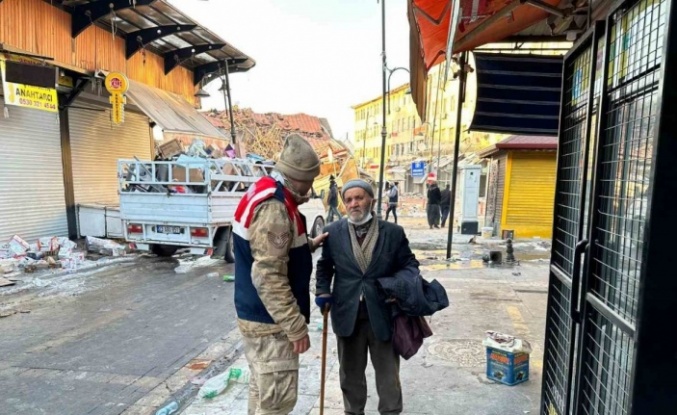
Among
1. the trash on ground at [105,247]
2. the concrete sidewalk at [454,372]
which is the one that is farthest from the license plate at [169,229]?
the concrete sidewalk at [454,372]

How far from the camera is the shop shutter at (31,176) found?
9.45 m

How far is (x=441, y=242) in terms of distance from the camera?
496 inches

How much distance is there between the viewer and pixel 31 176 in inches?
396

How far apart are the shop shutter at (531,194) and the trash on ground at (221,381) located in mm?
10652

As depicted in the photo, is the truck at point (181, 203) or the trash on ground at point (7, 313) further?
the truck at point (181, 203)

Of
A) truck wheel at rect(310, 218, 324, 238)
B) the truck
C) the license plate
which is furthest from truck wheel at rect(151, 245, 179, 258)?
truck wheel at rect(310, 218, 324, 238)

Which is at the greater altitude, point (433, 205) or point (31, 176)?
point (31, 176)

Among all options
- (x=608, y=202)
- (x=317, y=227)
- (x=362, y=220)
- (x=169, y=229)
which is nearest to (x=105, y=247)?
(x=169, y=229)

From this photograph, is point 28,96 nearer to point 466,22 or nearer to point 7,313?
point 7,313

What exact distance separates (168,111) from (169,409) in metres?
10.2

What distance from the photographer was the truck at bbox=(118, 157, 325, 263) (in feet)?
28.1

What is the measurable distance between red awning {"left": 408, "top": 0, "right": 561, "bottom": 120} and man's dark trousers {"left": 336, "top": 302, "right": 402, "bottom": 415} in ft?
7.19

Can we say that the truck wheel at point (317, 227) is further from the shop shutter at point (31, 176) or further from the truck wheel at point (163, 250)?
the shop shutter at point (31, 176)

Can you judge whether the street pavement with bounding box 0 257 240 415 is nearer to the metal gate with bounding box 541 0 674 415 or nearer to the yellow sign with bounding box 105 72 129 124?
the metal gate with bounding box 541 0 674 415
